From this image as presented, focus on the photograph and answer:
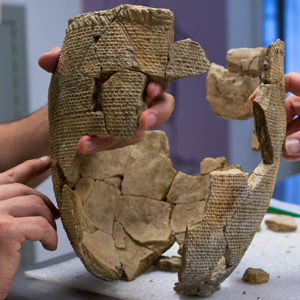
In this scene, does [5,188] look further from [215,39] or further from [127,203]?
[215,39]

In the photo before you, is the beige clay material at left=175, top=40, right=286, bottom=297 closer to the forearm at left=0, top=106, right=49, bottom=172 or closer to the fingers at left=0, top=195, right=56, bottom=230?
the fingers at left=0, top=195, right=56, bottom=230

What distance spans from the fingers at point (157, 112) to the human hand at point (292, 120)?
1.31 ft

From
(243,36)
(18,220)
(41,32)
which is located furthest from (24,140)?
(243,36)

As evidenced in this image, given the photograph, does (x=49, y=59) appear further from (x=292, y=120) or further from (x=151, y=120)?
(x=292, y=120)

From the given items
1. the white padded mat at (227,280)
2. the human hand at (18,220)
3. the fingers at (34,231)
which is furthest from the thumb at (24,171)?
the white padded mat at (227,280)

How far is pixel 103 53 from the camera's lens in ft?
3.98

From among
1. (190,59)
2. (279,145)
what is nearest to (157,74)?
(190,59)

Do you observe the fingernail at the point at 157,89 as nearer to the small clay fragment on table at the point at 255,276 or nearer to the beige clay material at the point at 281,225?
the small clay fragment on table at the point at 255,276

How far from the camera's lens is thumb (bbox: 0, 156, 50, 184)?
1.38 metres

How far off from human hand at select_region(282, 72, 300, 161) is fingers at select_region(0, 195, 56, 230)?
0.71 meters

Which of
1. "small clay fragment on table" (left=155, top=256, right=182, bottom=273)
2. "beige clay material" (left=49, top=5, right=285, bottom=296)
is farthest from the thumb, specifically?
"small clay fragment on table" (left=155, top=256, right=182, bottom=273)

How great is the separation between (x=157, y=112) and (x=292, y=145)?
50 centimetres

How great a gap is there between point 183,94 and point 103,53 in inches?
80.7

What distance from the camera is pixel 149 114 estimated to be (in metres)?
1.18
